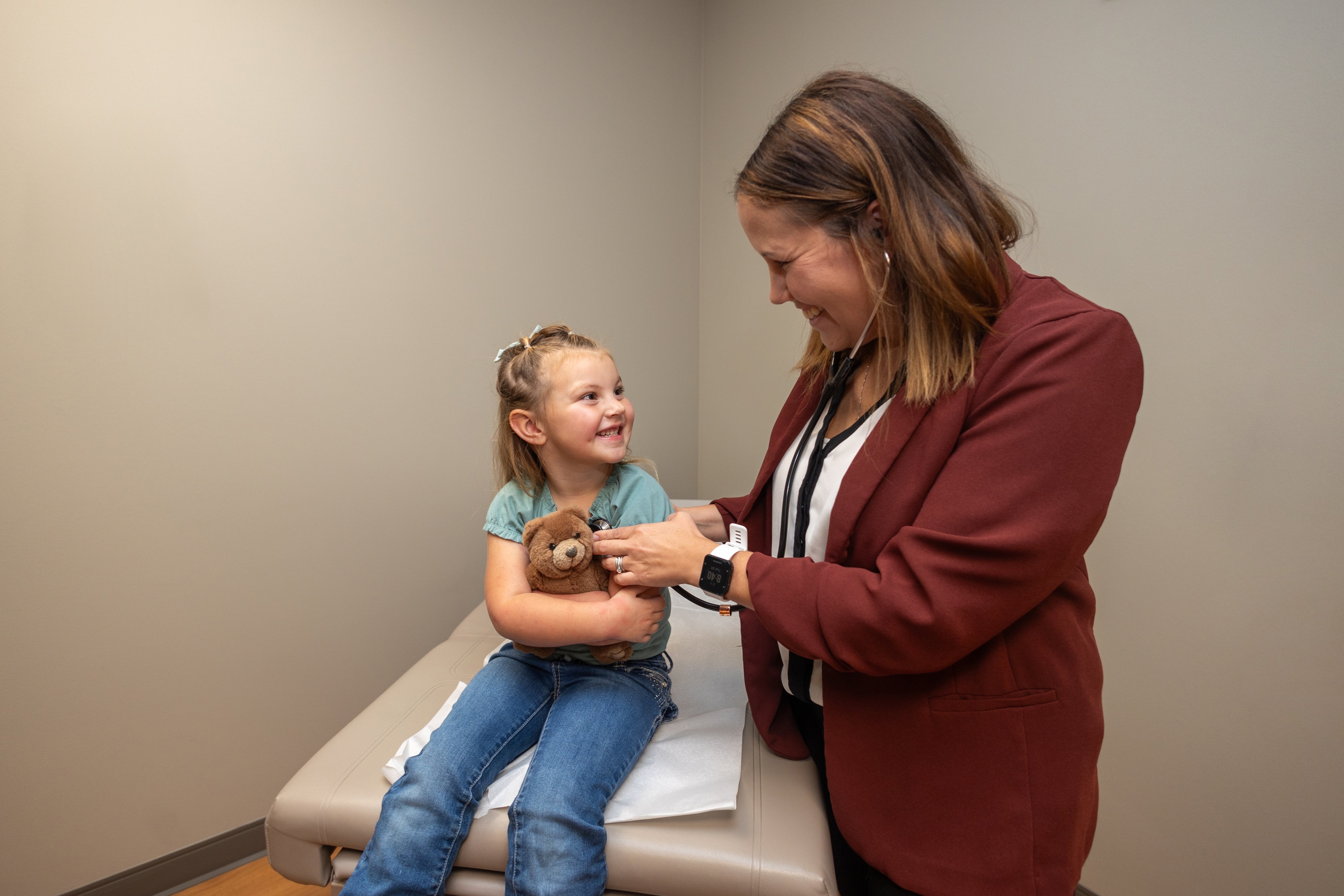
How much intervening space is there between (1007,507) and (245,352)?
1.74 m

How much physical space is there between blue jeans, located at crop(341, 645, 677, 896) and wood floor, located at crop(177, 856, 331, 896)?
0.95 metres

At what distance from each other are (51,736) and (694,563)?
161cm

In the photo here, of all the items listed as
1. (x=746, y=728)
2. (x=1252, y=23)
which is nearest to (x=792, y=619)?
(x=746, y=728)

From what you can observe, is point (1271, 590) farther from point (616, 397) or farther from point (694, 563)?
point (616, 397)

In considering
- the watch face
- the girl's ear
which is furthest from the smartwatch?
the girl's ear

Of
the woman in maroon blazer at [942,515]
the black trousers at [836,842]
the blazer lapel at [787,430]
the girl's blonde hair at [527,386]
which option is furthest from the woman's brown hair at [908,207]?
the black trousers at [836,842]

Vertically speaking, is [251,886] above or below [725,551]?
below

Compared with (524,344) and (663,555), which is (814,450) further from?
(524,344)

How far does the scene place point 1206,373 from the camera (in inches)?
57.4

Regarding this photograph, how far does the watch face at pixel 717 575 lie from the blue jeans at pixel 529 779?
1.08ft

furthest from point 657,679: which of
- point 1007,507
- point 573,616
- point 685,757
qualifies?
point 1007,507

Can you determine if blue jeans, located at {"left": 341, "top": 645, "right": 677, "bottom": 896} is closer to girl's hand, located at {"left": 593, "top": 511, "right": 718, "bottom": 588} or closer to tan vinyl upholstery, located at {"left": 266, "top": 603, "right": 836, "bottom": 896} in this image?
tan vinyl upholstery, located at {"left": 266, "top": 603, "right": 836, "bottom": 896}

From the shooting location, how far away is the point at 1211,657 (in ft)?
4.93

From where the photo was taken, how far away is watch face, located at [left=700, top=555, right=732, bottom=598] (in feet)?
3.44
